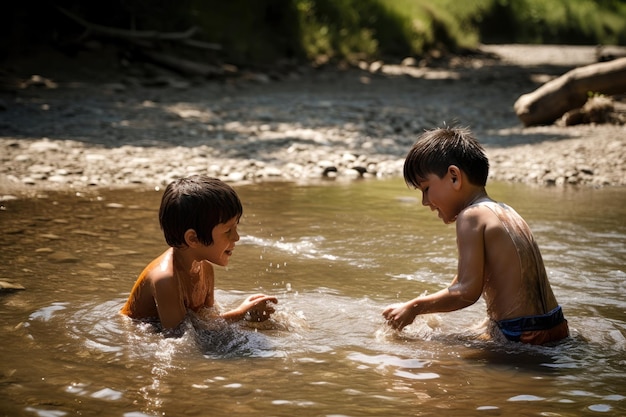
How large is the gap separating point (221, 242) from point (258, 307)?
37 cm

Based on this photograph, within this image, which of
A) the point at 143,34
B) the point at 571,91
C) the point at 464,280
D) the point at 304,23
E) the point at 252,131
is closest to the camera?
the point at 464,280

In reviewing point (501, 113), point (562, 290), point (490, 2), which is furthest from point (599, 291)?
point (490, 2)

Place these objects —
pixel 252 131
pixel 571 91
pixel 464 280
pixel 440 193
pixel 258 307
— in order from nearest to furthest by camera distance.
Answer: pixel 464 280, pixel 440 193, pixel 258 307, pixel 252 131, pixel 571 91

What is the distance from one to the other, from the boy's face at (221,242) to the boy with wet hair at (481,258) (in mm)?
762

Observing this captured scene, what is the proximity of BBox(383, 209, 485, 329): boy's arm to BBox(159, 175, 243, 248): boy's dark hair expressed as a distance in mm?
891

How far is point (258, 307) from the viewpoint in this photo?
13.9 feet

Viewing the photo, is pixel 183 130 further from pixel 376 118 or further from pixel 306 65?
pixel 306 65

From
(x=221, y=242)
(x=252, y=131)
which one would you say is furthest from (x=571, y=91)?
(x=221, y=242)

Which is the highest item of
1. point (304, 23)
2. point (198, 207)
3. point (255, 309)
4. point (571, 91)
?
point (304, 23)

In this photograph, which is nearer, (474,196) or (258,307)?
(474,196)

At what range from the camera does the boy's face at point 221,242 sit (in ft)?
13.4

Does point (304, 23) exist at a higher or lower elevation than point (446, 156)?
higher

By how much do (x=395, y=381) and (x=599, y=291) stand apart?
1.93 meters

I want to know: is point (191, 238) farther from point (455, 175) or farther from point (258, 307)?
point (455, 175)
